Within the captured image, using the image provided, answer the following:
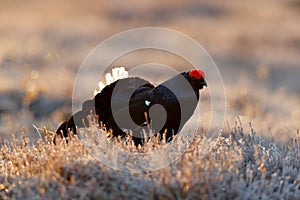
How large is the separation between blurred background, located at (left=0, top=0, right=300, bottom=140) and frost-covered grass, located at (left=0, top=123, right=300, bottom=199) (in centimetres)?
173

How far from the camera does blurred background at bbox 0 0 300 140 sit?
10.3m

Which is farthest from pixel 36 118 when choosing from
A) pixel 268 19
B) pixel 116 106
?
pixel 268 19

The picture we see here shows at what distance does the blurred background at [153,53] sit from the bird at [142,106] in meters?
0.96

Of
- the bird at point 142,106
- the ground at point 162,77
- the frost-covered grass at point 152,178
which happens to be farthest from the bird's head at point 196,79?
the frost-covered grass at point 152,178

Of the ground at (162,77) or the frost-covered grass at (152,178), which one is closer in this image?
the frost-covered grass at (152,178)

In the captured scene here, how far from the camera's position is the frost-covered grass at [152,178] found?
488cm

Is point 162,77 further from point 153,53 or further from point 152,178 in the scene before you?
point 152,178

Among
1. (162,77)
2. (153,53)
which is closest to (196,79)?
(162,77)

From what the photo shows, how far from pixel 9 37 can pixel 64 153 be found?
13.2m

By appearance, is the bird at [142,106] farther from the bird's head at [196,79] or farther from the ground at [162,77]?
the ground at [162,77]

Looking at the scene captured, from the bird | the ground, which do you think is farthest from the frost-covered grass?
the bird

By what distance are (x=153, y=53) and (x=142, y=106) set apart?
1091cm

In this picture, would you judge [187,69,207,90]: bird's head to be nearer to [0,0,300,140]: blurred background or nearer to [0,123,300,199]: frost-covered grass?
[0,0,300,140]: blurred background

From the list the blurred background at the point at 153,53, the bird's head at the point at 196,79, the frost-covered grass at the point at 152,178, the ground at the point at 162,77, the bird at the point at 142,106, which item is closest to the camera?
the frost-covered grass at the point at 152,178
